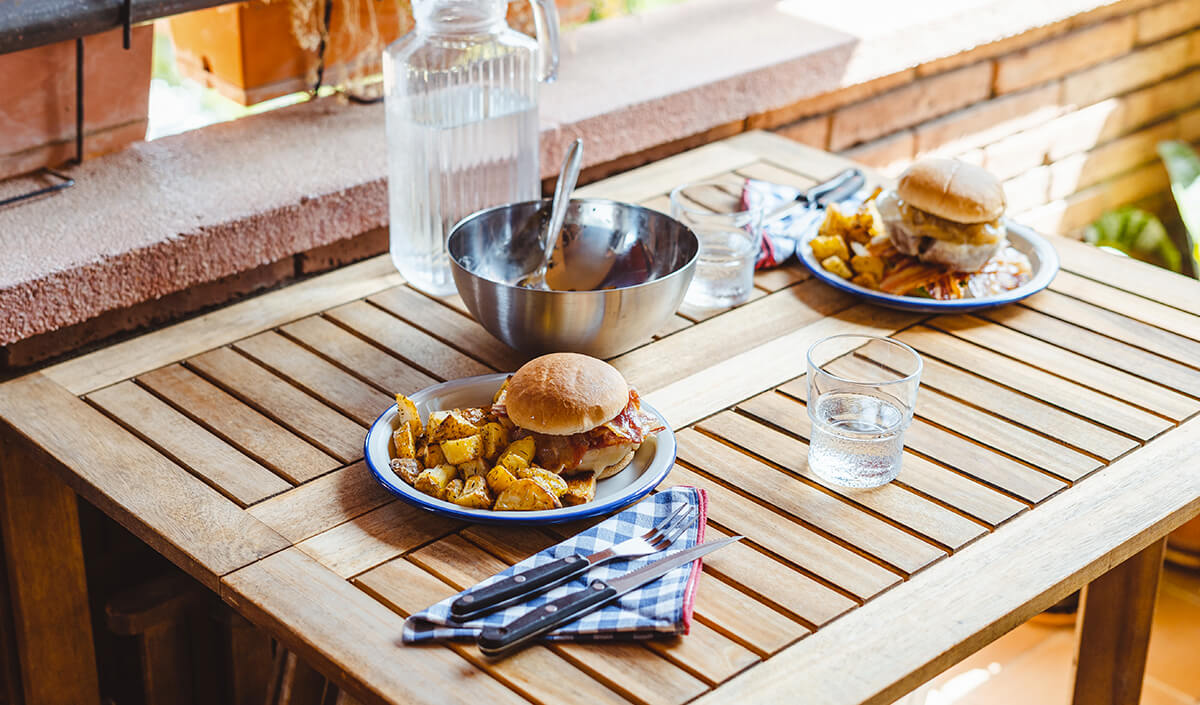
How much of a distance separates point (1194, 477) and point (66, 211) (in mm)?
1284

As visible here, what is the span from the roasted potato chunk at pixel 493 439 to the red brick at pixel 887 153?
158 centimetres

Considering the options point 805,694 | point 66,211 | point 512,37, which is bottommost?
point 805,694

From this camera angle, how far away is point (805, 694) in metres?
0.94

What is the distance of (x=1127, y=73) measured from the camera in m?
3.14

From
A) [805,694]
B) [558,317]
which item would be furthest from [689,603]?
[558,317]

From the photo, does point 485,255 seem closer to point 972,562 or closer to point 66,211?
point 66,211

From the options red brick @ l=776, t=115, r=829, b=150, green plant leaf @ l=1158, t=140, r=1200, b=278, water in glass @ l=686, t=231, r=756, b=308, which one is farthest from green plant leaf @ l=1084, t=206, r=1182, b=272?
water in glass @ l=686, t=231, r=756, b=308

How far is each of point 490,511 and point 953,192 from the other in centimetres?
71

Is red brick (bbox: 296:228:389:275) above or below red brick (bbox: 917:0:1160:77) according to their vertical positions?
below

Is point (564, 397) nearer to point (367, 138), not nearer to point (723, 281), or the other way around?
point (723, 281)

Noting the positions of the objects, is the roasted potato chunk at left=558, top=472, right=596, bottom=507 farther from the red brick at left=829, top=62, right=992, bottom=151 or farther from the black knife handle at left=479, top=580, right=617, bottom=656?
the red brick at left=829, top=62, right=992, bottom=151

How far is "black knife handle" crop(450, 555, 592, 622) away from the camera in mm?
1013

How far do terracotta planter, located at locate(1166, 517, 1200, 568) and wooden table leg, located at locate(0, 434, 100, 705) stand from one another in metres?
1.92

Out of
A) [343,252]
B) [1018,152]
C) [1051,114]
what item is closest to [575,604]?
[343,252]
